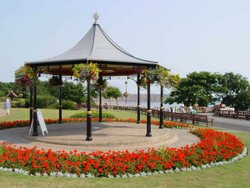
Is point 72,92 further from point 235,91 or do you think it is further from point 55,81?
point 55,81

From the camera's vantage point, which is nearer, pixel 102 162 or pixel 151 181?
pixel 151 181

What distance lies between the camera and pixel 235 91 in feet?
184

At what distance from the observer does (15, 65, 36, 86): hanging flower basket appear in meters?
13.5

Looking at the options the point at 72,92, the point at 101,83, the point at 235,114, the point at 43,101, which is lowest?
the point at 235,114

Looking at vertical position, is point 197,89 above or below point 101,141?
above

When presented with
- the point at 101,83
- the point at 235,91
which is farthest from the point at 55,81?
the point at 235,91

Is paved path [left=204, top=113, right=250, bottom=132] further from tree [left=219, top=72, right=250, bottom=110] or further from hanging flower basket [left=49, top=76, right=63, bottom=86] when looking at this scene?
tree [left=219, top=72, right=250, bottom=110]

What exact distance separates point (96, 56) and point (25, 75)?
12.6ft

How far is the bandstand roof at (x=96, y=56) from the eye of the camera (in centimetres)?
1198

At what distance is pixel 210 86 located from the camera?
5625cm

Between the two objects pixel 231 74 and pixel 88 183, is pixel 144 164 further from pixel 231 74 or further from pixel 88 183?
pixel 231 74

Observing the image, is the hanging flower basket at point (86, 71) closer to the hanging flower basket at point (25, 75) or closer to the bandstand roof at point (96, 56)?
the bandstand roof at point (96, 56)

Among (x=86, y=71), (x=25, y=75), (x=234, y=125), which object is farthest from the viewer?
(x=234, y=125)

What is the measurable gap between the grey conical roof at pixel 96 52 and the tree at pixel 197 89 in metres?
40.6
